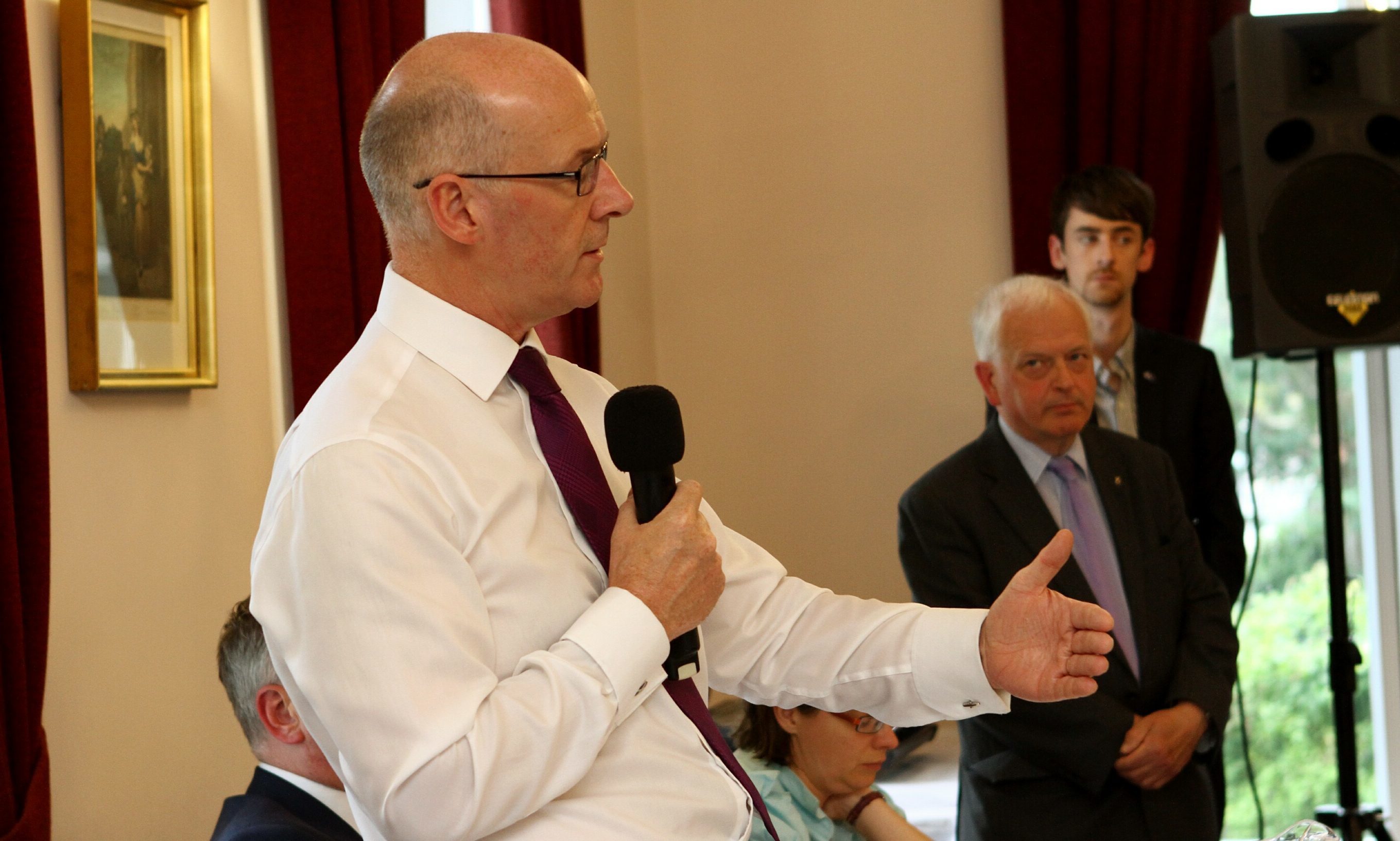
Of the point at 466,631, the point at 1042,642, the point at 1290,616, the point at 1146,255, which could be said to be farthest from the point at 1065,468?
the point at 1290,616

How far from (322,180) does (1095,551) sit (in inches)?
69.2

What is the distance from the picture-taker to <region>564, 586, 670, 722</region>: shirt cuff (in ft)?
3.86

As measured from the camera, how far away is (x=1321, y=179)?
2.76 metres

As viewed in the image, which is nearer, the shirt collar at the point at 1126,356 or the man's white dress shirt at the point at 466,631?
the man's white dress shirt at the point at 466,631

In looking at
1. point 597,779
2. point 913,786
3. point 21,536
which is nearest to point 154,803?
point 21,536

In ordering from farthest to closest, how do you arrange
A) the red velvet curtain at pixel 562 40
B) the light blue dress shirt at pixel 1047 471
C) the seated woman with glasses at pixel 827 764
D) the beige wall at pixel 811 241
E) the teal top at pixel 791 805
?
the beige wall at pixel 811 241, the red velvet curtain at pixel 562 40, the light blue dress shirt at pixel 1047 471, the seated woman with glasses at pixel 827 764, the teal top at pixel 791 805

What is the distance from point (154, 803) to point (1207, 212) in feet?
11.1

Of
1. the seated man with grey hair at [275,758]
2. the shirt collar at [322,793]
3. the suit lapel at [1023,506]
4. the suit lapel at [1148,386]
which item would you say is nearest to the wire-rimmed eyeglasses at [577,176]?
the seated man with grey hair at [275,758]

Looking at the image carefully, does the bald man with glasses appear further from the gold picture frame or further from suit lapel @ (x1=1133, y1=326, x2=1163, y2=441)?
suit lapel @ (x1=1133, y1=326, x2=1163, y2=441)

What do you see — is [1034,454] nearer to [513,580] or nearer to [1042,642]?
[1042,642]

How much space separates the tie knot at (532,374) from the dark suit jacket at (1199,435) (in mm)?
2271

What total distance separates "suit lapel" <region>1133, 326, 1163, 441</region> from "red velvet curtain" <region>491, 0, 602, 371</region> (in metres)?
1.47

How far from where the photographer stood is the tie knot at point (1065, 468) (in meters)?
2.61

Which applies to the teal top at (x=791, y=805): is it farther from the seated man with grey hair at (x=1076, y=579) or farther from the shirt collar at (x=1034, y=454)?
the shirt collar at (x=1034, y=454)
